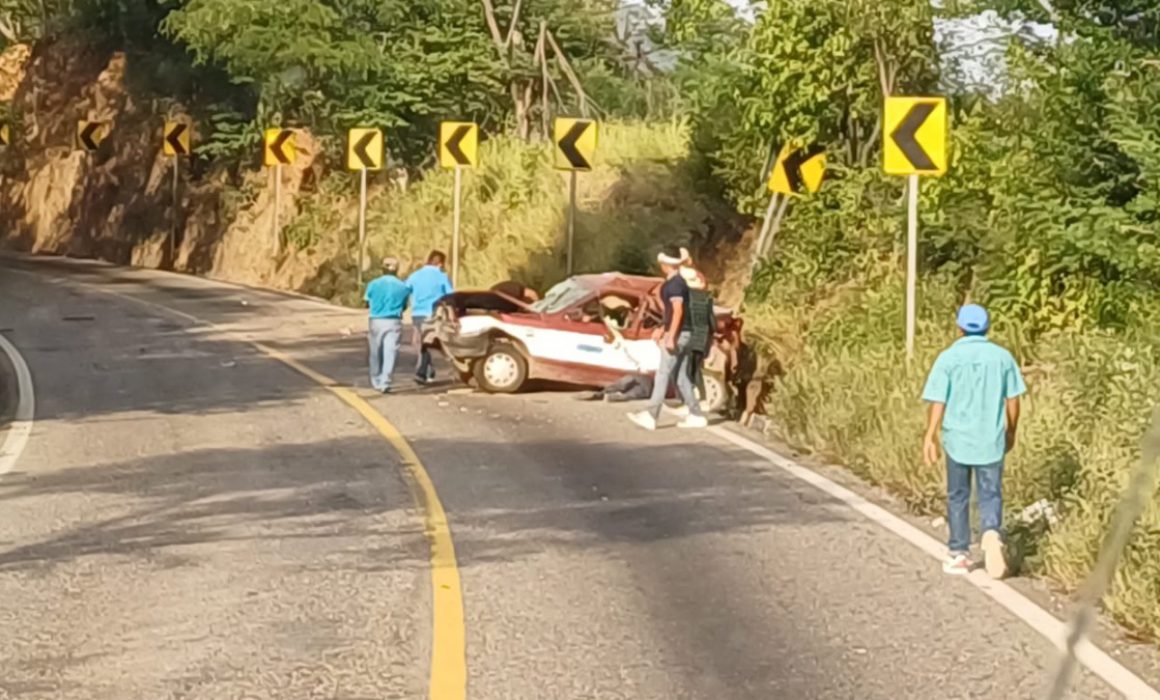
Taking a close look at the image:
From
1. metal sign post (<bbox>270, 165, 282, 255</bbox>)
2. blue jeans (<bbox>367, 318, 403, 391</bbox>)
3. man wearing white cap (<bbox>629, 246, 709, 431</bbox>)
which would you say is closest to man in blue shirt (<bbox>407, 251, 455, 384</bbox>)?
blue jeans (<bbox>367, 318, 403, 391</bbox>)

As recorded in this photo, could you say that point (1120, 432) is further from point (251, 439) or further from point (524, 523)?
point (251, 439)

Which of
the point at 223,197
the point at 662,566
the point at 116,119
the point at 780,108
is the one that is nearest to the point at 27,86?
the point at 116,119

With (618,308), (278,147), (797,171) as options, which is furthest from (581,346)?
(278,147)

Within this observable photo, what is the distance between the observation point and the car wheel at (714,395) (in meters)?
20.0

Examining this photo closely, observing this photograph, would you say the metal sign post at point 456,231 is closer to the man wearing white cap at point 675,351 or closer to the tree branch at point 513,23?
the tree branch at point 513,23

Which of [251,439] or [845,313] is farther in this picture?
[845,313]

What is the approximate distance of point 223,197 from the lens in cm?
4697

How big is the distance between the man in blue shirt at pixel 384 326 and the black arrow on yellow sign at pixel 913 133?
698 centimetres

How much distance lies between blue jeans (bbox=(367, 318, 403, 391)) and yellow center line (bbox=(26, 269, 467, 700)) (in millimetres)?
641

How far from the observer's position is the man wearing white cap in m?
18.4

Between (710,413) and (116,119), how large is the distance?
1456 inches

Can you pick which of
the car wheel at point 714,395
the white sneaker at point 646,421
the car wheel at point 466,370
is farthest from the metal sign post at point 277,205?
the white sneaker at point 646,421

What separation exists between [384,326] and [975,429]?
36.9 feet

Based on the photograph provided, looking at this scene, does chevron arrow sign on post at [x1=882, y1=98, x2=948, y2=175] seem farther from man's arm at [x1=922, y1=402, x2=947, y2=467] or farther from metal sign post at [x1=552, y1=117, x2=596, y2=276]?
metal sign post at [x1=552, y1=117, x2=596, y2=276]
